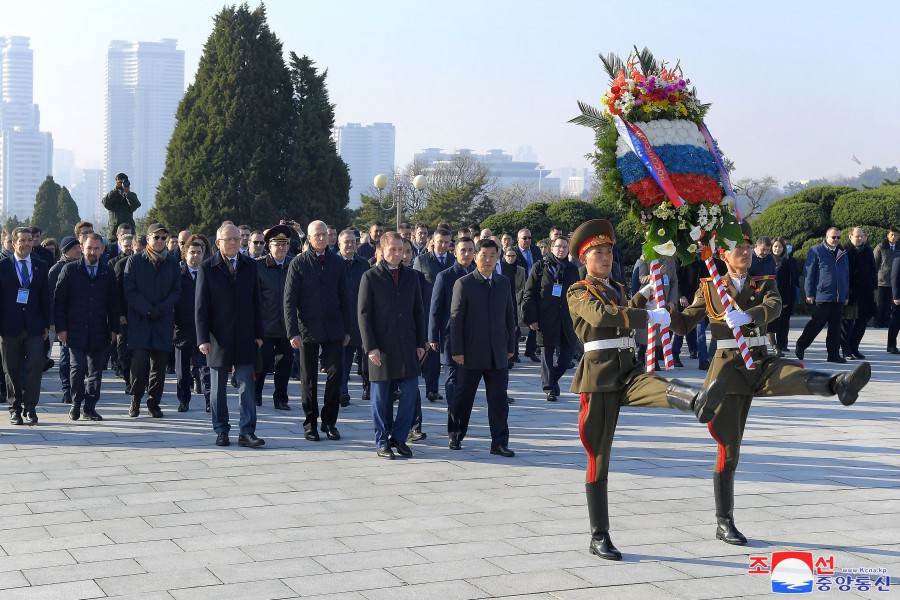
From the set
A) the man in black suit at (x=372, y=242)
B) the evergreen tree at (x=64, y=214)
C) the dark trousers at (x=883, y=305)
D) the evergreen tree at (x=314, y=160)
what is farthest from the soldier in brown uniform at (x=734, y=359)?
the evergreen tree at (x=64, y=214)

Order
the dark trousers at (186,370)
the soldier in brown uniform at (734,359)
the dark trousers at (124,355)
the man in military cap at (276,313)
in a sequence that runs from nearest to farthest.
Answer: the soldier in brown uniform at (734,359)
the dark trousers at (186,370)
the man in military cap at (276,313)
the dark trousers at (124,355)

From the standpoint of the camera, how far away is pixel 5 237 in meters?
13.3

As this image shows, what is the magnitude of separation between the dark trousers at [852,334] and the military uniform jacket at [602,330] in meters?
12.0

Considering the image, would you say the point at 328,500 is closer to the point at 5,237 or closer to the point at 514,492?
the point at 514,492

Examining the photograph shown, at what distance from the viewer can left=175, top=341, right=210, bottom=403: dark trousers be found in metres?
12.5

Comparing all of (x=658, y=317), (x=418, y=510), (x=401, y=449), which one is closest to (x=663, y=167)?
(x=658, y=317)

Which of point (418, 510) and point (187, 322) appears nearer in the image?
point (418, 510)

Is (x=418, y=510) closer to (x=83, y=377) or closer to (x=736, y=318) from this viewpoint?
(x=736, y=318)

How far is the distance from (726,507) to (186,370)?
724 cm

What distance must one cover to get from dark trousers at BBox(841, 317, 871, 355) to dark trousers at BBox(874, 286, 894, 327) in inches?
151

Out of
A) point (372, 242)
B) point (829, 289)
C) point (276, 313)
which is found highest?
point (372, 242)

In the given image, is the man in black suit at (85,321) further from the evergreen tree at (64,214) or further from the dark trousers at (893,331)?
the evergreen tree at (64,214)

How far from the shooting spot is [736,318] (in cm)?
678

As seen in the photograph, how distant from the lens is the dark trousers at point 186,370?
12.5 m
